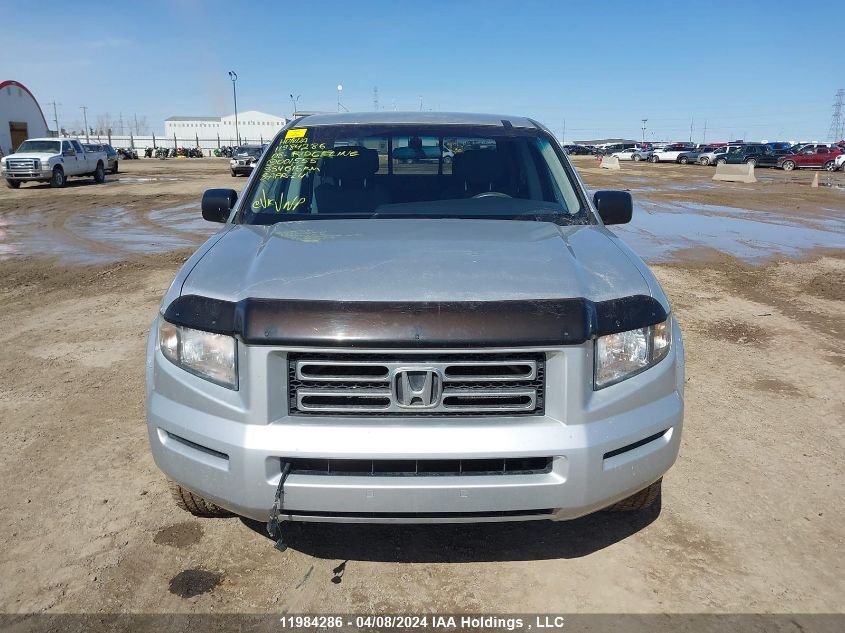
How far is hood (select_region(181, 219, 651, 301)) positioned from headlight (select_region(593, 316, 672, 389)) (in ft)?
0.50

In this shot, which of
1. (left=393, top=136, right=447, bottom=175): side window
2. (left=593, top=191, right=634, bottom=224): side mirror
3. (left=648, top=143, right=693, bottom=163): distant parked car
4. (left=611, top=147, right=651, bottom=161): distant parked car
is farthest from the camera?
(left=611, top=147, right=651, bottom=161): distant parked car

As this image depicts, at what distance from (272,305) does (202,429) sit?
1.66 feet

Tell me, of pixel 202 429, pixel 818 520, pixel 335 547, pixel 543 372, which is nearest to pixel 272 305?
pixel 202 429

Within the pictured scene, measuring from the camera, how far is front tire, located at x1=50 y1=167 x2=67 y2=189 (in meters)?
25.4

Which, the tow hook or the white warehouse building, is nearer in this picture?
the tow hook

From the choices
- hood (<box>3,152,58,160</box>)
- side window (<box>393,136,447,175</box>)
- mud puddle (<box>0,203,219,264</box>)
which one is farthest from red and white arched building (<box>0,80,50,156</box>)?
side window (<box>393,136,447,175</box>)

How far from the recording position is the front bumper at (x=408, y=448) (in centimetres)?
220

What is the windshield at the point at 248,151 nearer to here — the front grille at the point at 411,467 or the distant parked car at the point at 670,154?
the front grille at the point at 411,467

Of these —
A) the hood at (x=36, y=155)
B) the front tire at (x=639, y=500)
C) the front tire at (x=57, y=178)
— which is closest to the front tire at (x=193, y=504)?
the front tire at (x=639, y=500)

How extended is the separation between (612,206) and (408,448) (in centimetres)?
212

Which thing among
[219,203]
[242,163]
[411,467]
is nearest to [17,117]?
[242,163]

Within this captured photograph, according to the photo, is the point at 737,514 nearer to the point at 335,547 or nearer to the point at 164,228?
the point at 335,547

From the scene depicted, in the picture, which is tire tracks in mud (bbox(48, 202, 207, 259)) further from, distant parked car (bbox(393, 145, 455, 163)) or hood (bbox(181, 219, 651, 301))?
hood (bbox(181, 219, 651, 301))

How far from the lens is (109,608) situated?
2.50 metres
